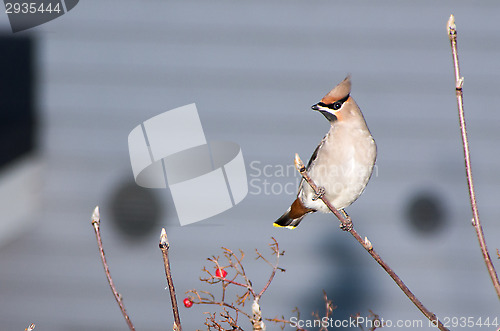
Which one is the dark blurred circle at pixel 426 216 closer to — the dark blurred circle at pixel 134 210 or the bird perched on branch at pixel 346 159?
the dark blurred circle at pixel 134 210

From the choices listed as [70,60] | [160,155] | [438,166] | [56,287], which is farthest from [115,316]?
[438,166]

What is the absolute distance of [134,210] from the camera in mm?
4211

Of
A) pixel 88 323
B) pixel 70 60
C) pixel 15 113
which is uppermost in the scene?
pixel 70 60

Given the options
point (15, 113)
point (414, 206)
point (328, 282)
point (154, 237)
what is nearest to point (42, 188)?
point (15, 113)

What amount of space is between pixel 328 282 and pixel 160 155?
4.77 ft

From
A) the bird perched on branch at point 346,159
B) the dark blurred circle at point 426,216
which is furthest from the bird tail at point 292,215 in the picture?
the dark blurred circle at point 426,216

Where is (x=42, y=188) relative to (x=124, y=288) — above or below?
above

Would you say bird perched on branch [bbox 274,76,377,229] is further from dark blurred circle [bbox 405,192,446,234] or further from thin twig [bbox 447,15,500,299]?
dark blurred circle [bbox 405,192,446,234]

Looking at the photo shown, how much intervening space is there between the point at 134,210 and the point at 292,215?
192 centimetres

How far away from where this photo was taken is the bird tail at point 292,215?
8.10 feet

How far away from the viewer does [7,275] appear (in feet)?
13.9

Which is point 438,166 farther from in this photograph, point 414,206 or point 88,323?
point 88,323

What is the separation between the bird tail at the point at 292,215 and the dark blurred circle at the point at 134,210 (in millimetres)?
1724

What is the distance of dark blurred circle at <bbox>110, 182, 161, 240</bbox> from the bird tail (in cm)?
172
